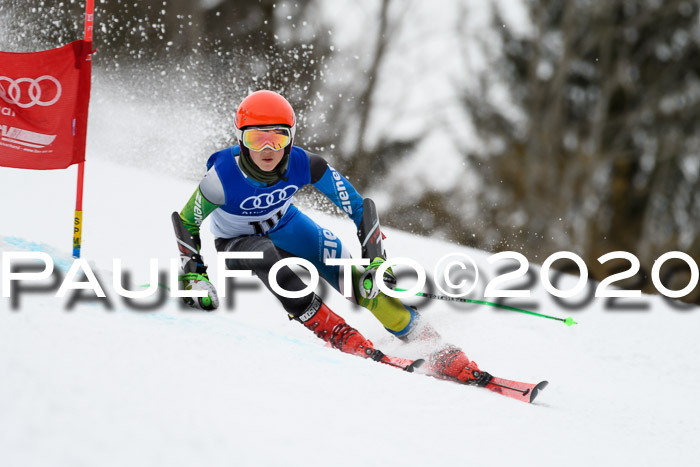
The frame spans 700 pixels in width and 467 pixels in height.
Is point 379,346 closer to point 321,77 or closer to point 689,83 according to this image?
point 321,77

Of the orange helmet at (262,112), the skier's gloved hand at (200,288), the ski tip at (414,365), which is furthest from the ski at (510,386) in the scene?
the orange helmet at (262,112)

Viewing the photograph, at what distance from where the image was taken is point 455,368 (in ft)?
11.6

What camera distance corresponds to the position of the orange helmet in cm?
346

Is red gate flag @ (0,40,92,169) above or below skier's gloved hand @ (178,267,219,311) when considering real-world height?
above

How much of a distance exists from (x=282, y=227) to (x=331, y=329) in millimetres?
599

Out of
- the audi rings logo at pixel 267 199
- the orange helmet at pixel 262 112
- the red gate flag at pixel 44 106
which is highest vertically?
the red gate flag at pixel 44 106

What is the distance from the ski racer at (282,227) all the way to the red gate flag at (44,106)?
3.33 ft

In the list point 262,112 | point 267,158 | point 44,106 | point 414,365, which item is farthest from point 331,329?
point 44,106

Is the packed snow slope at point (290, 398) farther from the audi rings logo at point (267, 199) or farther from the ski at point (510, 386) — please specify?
the audi rings logo at point (267, 199)

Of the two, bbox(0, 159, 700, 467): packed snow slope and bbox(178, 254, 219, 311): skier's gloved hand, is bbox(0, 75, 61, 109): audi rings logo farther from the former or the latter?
bbox(178, 254, 219, 311): skier's gloved hand

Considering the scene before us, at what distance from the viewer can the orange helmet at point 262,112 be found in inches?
136

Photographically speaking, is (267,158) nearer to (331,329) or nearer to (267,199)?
(267,199)

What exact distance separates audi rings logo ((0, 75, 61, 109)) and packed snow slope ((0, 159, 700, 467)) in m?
0.79

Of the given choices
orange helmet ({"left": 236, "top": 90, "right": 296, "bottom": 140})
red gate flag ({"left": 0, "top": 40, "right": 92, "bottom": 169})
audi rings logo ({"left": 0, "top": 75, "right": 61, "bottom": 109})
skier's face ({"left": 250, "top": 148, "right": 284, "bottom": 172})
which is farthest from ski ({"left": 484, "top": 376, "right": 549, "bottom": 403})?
audi rings logo ({"left": 0, "top": 75, "right": 61, "bottom": 109})
